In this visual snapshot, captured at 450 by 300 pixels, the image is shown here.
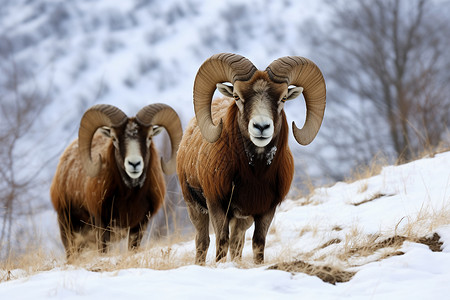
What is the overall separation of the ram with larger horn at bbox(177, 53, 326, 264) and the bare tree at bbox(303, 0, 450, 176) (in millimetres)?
15054

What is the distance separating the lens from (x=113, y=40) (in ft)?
331

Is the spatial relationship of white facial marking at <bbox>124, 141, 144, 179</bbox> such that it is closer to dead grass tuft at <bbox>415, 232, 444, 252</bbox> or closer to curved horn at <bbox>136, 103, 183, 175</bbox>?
curved horn at <bbox>136, 103, 183, 175</bbox>

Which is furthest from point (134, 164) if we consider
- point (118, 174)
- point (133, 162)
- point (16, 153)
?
point (16, 153)

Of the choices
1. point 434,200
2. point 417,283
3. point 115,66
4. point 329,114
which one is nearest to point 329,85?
point 329,114

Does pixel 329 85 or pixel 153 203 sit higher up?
pixel 329 85

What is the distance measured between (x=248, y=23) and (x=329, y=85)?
268 feet

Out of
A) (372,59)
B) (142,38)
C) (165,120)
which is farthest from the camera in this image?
(142,38)

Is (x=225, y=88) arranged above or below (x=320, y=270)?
above

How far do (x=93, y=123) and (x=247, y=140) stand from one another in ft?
13.5

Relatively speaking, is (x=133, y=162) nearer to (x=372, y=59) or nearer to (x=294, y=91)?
(x=294, y=91)

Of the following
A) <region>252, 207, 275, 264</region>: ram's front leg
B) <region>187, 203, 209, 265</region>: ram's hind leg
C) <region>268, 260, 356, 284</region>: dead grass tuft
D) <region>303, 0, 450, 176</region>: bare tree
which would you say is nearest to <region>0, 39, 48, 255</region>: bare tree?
<region>187, 203, 209, 265</region>: ram's hind leg

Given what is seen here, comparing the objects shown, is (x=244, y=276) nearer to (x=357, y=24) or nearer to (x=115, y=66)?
(x=357, y=24)

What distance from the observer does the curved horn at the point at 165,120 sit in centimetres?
874

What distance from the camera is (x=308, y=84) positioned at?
5949mm
